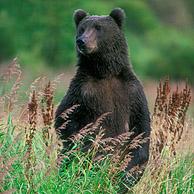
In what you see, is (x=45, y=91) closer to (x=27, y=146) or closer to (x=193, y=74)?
(x=27, y=146)

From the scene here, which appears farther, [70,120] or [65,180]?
[70,120]

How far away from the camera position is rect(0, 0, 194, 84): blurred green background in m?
33.7

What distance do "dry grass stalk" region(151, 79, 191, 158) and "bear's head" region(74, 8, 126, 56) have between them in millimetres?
764

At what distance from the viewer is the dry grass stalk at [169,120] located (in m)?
10.2

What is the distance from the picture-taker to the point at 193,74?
3534 cm

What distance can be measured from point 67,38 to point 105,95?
81.7 ft

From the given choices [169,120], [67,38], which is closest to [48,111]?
[169,120]

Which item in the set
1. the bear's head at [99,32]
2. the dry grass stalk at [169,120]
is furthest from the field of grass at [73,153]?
the bear's head at [99,32]

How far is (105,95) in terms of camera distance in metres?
9.78

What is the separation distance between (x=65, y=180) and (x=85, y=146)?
824 mm

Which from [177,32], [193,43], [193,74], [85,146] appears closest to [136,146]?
[85,146]

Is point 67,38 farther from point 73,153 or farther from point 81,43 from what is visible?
point 73,153

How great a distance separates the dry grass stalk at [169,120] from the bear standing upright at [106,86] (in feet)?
1.95

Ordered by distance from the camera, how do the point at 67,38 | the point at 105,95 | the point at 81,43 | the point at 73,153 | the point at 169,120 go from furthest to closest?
1. the point at 67,38
2. the point at 169,120
3. the point at 105,95
4. the point at 81,43
5. the point at 73,153
